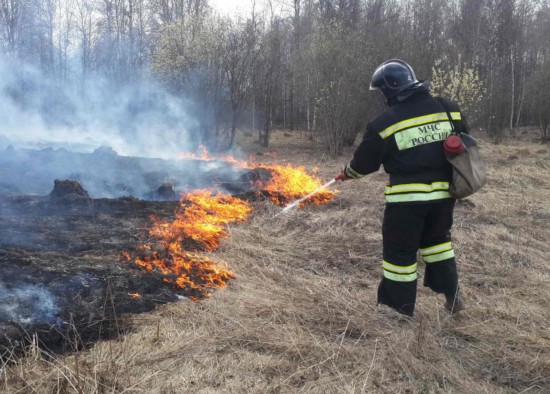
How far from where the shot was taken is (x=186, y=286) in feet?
12.8

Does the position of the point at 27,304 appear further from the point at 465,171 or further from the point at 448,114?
the point at 448,114

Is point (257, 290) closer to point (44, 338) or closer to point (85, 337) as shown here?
point (85, 337)

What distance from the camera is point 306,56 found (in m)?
15.7

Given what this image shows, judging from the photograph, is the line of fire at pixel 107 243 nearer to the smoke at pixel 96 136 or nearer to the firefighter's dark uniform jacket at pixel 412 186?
the smoke at pixel 96 136

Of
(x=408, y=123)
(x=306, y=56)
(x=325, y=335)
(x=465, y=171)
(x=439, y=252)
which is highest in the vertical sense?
(x=306, y=56)

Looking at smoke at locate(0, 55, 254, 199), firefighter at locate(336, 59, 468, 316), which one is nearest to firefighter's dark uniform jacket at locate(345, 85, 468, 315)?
firefighter at locate(336, 59, 468, 316)

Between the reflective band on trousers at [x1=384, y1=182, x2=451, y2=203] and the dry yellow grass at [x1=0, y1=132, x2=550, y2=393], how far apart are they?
0.87 m

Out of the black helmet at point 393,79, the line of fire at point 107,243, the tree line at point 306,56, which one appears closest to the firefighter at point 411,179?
the black helmet at point 393,79

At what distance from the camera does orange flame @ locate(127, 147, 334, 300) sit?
4.08 m

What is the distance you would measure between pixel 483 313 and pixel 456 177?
1.17m

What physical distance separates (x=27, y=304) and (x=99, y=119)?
16.8 meters

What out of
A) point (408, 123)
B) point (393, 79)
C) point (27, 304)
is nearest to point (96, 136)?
point (27, 304)

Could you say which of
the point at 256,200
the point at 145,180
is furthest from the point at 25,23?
the point at 256,200

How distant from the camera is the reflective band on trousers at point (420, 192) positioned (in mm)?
3174
